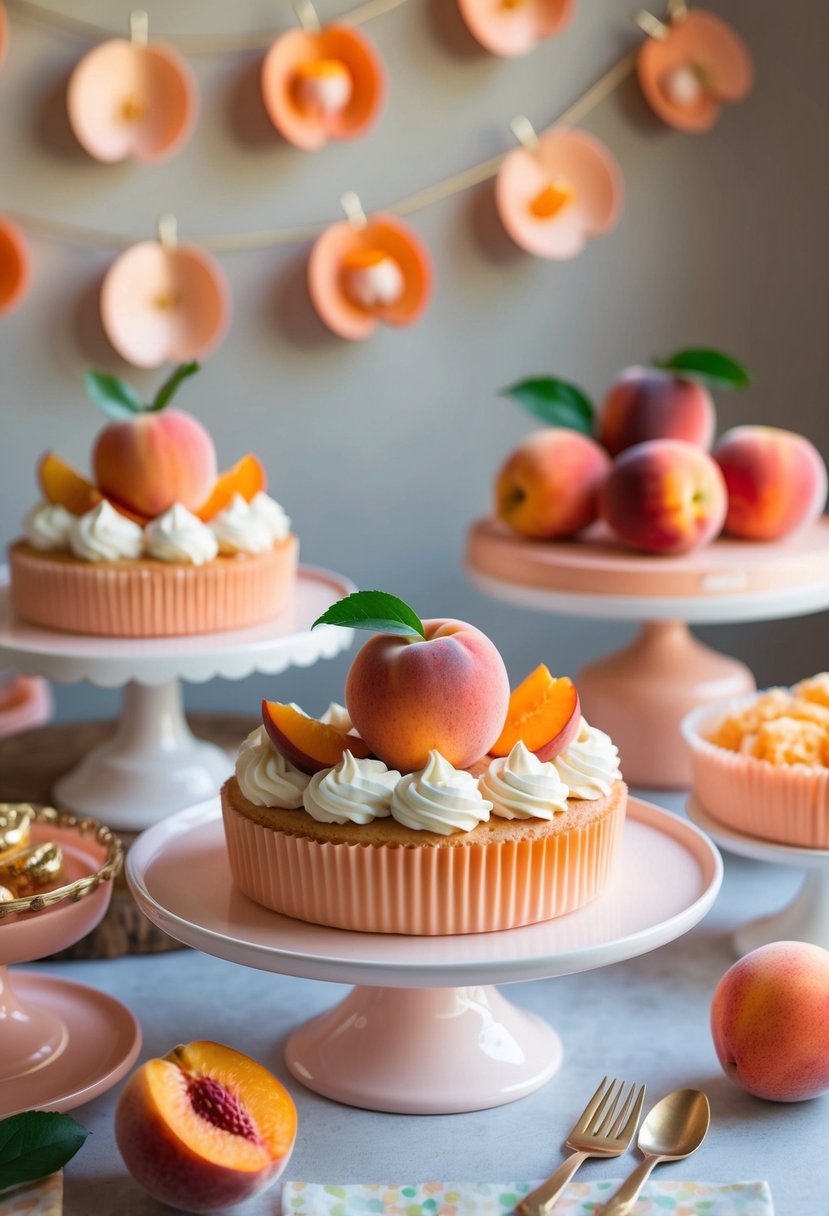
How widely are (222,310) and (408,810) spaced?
4.04ft

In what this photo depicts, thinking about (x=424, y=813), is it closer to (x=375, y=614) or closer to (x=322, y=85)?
(x=375, y=614)

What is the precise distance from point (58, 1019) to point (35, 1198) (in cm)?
26

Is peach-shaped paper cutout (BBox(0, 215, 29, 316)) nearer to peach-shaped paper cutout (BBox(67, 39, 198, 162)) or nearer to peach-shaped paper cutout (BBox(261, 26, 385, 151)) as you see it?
peach-shaped paper cutout (BBox(67, 39, 198, 162))

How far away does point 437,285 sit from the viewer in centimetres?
231

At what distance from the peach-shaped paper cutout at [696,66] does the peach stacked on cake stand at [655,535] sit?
0.52 metres

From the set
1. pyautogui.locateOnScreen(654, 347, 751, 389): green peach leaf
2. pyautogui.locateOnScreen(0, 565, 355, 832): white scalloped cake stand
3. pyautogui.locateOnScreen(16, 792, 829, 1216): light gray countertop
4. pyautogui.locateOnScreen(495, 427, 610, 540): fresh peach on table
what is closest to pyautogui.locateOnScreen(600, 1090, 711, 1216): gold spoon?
pyautogui.locateOnScreen(16, 792, 829, 1216): light gray countertop

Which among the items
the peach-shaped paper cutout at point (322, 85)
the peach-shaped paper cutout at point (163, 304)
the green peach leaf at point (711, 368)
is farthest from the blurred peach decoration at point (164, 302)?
the green peach leaf at point (711, 368)

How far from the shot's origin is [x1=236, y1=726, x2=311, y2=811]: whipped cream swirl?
3.77 ft

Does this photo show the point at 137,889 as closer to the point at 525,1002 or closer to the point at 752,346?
the point at 525,1002

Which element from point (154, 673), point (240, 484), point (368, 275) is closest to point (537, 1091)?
point (154, 673)

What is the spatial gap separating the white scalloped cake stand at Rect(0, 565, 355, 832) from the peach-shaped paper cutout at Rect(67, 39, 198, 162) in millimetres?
652

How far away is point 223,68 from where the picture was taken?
2129mm

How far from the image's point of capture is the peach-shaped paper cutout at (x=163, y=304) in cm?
212

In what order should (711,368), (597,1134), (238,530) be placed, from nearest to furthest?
1. (597,1134)
2. (238,530)
3. (711,368)
